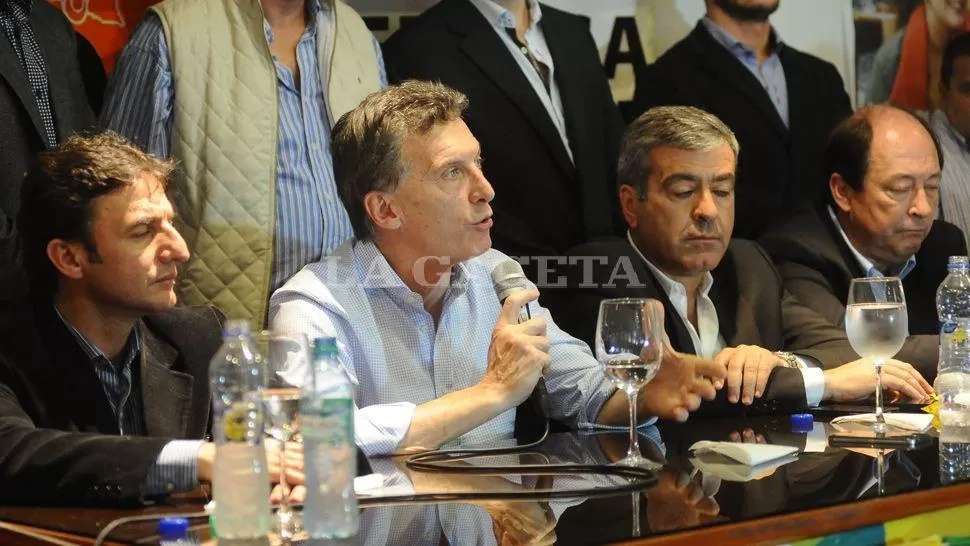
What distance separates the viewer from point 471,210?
2.57m

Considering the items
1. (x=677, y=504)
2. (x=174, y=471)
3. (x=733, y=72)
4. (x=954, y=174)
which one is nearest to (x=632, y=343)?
(x=677, y=504)

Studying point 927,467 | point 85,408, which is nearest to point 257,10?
point 85,408

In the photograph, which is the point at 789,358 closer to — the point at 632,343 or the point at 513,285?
the point at 513,285

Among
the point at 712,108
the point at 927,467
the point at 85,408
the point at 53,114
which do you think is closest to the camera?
the point at 927,467

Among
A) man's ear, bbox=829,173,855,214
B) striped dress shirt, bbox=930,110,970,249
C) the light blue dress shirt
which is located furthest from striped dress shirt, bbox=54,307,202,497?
striped dress shirt, bbox=930,110,970,249

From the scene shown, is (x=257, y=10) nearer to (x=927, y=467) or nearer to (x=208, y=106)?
(x=208, y=106)

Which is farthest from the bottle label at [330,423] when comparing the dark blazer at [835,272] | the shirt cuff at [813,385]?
the dark blazer at [835,272]

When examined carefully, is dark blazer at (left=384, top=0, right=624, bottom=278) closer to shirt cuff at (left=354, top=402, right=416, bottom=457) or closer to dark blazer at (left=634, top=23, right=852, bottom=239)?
dark blazer at (left=634, top=23, right=852, bottom=239)

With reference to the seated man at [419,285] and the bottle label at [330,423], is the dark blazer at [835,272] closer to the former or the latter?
the seated man at [419,285]

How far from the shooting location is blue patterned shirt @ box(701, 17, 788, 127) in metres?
3.87

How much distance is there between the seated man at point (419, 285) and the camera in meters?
2.42

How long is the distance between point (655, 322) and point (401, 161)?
79cm

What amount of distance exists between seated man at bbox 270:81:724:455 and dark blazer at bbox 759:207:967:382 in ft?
3.01

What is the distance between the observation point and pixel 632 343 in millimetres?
1986
